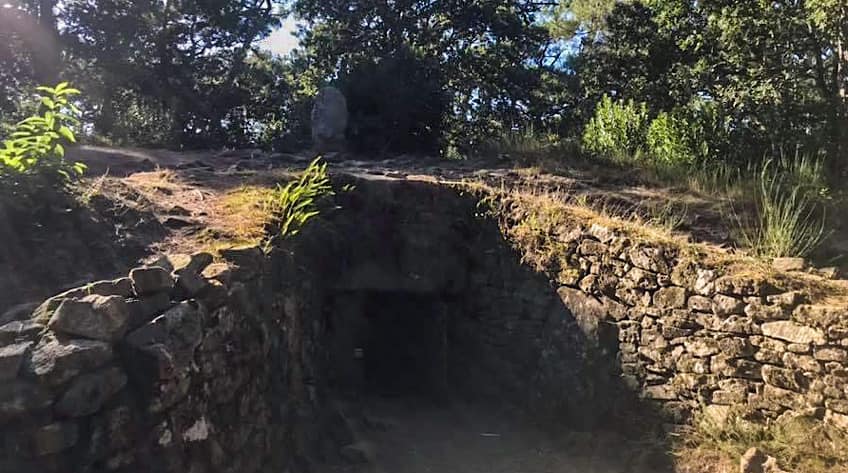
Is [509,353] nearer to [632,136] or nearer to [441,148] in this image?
[632,136]

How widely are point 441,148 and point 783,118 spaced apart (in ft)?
18.9

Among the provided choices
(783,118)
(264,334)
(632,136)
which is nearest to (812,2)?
(783,118)

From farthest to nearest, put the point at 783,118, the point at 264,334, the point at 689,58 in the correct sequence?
the point at 689,58
the point at 783,118
the point at 264,334

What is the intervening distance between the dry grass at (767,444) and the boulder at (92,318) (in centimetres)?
365

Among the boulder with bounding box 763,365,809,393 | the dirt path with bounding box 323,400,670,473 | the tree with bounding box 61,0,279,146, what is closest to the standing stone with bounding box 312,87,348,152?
the tree with bounding box 61,0,279,146

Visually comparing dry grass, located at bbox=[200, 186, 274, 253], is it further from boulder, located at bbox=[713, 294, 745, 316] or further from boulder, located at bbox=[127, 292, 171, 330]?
boulder, located at bbox=[713, 294, 745, 316]

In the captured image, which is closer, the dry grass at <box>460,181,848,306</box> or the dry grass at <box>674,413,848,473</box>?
the dry grass at <box>674,413,848,473</box>

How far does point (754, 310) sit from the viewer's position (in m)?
4.72

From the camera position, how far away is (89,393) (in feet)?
9.36

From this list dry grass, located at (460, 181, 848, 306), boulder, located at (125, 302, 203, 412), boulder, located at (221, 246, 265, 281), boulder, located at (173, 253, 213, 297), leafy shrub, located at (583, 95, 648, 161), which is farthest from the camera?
leafy shrub, located at (583, 95, 648, 161)

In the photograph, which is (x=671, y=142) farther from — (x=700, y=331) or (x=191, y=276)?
(x=191, y=276)

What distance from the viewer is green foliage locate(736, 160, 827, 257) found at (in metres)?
5.50

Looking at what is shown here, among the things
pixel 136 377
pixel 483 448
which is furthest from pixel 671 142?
pixel 136 377

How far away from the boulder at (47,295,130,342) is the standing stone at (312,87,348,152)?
305 inches
